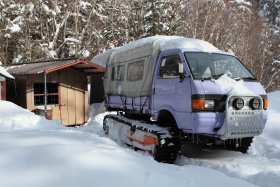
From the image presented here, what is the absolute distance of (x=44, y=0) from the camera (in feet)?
102

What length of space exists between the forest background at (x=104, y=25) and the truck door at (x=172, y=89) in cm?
2005

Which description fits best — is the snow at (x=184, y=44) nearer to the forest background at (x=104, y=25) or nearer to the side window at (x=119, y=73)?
the side window at (x=119, y=73)

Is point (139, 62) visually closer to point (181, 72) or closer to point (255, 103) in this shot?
point (181, 72)

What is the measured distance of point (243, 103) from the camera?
774cm

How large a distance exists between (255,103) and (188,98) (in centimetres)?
145

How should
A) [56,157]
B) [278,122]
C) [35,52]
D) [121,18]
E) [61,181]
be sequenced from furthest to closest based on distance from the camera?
[121,18] → [35,52] → [278,122] → [56,157] → [61,181]

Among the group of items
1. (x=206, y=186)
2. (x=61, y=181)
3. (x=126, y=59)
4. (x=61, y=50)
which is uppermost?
(x=61, y=50)

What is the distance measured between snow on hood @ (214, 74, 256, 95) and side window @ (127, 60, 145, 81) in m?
2.79

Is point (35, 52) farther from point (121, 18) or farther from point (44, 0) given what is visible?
point (121, 18)

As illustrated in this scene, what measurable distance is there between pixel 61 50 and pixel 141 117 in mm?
23033

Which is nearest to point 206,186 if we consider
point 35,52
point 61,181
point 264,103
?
point 61,181

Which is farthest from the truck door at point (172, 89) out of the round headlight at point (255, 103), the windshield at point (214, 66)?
the round headlight at point (255, 103)

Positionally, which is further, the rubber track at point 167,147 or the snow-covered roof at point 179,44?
the snow-covered roof at point 179,44

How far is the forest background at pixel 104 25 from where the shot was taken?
2928 cm
